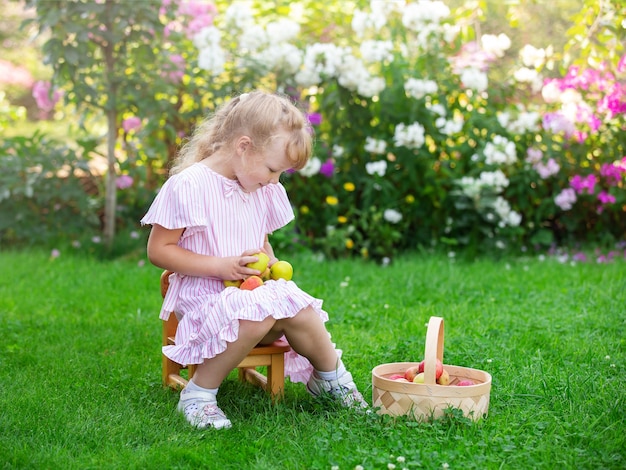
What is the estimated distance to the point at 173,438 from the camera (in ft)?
7.24

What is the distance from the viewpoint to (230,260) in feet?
7.99

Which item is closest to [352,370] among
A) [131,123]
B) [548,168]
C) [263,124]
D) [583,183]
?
[263,124]

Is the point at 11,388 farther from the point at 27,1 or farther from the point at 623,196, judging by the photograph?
the point at 623,196

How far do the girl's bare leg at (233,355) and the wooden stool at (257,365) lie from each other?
58mm

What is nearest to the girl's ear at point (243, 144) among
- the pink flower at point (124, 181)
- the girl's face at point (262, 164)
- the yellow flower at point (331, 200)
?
the girl's face at point (262, 164)

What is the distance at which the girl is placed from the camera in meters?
2.33

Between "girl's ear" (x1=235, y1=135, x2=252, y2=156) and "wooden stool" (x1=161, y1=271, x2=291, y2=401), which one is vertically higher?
"girl's ear" (x1=235, y1=135, x2=252, y2=156)

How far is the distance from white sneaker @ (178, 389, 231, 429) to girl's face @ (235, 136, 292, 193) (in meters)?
0.68

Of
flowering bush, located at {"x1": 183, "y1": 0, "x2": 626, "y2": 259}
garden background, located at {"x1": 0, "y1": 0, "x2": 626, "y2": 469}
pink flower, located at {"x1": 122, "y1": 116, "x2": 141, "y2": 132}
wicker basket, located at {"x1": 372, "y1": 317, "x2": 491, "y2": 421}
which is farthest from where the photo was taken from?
pink flower, located at {"x1": 122, "y1": 116, "x2": 141, "y2": 132}

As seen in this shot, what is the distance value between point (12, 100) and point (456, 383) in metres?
11.5

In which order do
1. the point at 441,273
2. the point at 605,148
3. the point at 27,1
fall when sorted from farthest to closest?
the point at 605,148 → the point at 27,1 → the point at 441,273

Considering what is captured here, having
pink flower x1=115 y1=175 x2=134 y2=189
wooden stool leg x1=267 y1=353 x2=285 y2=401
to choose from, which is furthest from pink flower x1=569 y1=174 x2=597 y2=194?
wooden stool leg x1=267 y1=353 x2=285 y2=401

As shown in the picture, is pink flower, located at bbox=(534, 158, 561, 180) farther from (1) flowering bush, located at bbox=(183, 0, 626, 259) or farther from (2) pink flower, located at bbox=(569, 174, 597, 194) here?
(2) pink flower, located at bbox=(569, 174, 597, 194)

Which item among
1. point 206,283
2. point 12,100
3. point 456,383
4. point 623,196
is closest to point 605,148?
point 623,196
